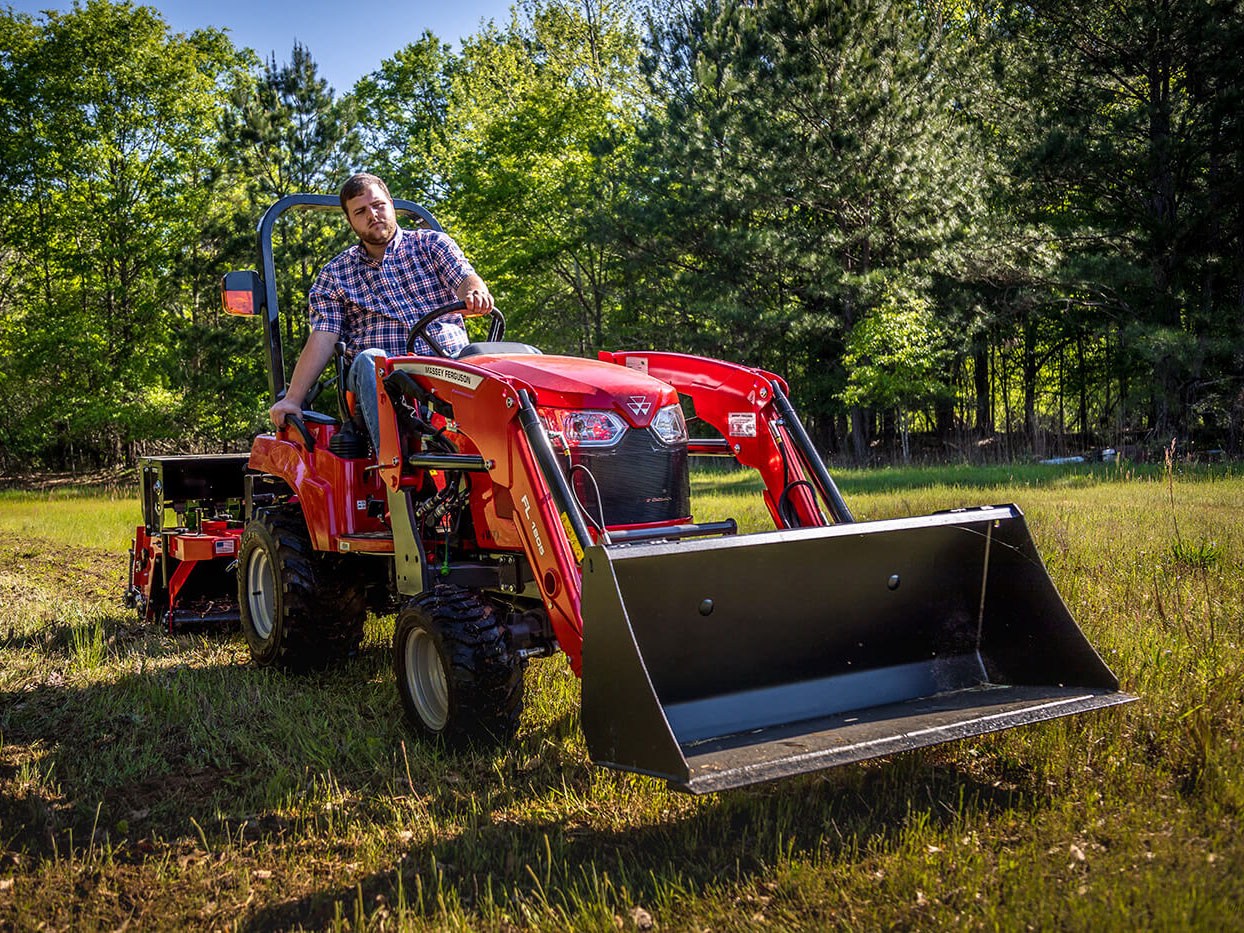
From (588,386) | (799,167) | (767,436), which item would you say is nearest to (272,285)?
(588,386)

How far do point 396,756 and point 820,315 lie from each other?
1856 centimetres

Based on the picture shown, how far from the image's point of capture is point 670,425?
440 cm

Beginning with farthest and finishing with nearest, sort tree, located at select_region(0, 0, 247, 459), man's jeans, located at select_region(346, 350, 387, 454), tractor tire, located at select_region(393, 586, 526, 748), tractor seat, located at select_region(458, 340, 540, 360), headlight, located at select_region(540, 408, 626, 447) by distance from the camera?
tree, located at select_region(0, 0, 247, 459), tractor seat, located at select_region(458, 340, 540, 360), man's jeans, located at select_region(346, 350, 387, 454), headlight, located at select_region(540, 408, 626, 447), tractor tire, located at select_region(393, 586, 526, 748)

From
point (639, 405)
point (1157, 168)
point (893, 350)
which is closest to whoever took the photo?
point (639, 405)

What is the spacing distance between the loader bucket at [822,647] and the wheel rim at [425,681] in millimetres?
977

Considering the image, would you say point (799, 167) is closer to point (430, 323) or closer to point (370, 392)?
point (430, 323)

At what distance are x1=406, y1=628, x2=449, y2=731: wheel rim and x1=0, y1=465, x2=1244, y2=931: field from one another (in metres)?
0.15

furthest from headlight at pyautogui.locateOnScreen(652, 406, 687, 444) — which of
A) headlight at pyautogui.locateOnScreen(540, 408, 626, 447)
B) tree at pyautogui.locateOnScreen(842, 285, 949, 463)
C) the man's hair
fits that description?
tree at pyautogui.locateOnScreen(842, 285, 949, 463)

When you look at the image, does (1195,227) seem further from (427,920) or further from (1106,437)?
(427,920)

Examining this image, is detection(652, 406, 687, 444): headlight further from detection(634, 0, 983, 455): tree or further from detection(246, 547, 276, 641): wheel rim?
detection(634, 0, 983, 455): tree

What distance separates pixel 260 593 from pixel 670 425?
2.55 meters

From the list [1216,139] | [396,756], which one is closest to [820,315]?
[1216,139]

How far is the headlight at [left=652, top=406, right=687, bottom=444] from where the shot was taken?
4.34 m

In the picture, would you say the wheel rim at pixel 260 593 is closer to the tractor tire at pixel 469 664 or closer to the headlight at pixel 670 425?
the tractor tire at pixel 469 664
